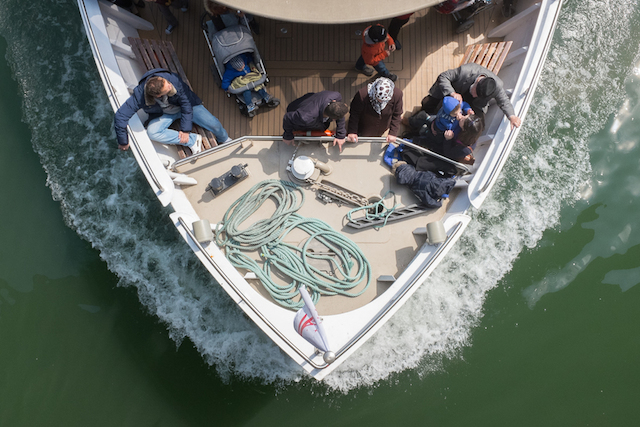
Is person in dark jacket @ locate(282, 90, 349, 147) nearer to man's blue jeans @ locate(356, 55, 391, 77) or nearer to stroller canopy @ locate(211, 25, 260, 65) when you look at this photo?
stroller canopy @ locate(211, 25, 260, 65)

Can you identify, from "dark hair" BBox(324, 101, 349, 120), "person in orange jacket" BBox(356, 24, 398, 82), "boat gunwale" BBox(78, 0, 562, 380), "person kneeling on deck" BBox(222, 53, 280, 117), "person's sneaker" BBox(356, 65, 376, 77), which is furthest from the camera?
"person's sneaker" BBox(356, 65, 376, 77)

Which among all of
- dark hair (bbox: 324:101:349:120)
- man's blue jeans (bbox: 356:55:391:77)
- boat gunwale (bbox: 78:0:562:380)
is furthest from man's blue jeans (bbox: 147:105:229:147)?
man's blue jeans (bbox: 356:55:391:77)

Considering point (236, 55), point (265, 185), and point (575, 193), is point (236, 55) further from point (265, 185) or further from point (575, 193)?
point (575, 193)

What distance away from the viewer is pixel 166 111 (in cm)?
385

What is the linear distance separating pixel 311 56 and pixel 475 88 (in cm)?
205

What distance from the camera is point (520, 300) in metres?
5.22

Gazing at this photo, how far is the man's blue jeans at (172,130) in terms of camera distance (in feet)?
12.5

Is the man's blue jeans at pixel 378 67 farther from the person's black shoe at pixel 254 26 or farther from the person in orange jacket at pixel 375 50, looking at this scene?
the person's black shoe at pixel 254 26

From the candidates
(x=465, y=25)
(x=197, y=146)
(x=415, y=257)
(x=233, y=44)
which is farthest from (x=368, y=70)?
(x=415, y=257)

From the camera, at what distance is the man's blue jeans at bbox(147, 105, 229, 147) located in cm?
381

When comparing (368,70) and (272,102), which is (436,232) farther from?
(272,102)

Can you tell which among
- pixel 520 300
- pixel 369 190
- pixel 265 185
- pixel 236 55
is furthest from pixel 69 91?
pixel 520 300

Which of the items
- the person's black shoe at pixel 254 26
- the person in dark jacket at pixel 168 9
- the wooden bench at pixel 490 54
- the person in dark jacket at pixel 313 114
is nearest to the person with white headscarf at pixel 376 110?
the person in dark jacket at pixel 313 114

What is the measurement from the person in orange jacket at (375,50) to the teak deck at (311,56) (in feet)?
0.54
